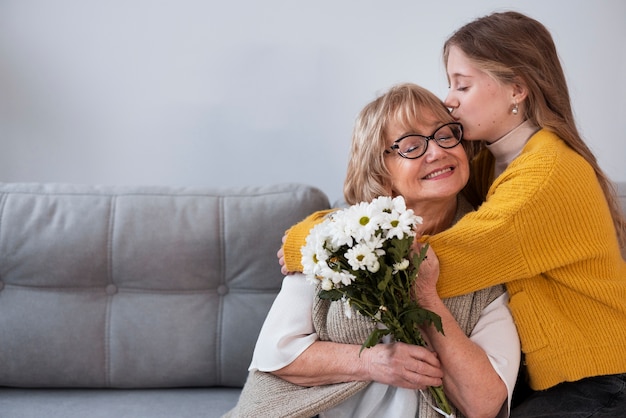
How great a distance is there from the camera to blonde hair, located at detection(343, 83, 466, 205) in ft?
5.81

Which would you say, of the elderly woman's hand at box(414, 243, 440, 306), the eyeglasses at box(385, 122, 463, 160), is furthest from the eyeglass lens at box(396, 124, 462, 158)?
the elderly woman's hand at box(414, 243, 440, 306)

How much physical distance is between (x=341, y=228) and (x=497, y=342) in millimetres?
504

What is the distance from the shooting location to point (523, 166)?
162 cm

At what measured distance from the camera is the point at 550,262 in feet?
5.22

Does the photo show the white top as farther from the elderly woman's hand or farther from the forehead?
the forehead

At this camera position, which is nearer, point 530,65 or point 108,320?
point 530,65

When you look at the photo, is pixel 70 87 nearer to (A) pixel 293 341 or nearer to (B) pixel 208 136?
(B) pixel 208 136

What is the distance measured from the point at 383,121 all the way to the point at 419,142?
0.11 meters

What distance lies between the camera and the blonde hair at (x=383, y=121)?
1771mm

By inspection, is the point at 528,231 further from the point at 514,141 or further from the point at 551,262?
the point at 514,141

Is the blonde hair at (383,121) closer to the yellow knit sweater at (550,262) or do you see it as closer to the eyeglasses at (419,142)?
the eyeglasses at (419,142)

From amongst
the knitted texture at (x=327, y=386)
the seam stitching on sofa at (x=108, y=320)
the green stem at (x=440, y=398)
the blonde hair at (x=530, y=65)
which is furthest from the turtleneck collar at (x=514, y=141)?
the seam stitching on sofa at (x=108, y=320)

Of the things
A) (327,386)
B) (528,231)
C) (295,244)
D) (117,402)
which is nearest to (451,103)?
(528,231)

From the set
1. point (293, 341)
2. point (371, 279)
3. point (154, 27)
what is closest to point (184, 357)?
point (293, 341)
